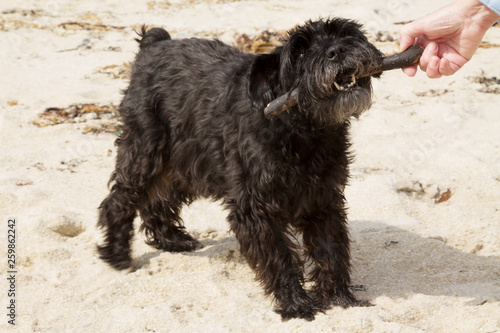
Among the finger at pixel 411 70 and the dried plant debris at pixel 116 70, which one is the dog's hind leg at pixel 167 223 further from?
the dried plant debris at pixel 116 70

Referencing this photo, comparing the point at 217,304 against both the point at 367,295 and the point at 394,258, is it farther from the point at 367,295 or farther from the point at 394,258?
the point at 394,258

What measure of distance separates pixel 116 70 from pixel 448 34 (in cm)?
502

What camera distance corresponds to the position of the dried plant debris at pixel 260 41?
8.30 metres

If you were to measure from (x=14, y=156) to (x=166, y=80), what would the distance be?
2.30 m

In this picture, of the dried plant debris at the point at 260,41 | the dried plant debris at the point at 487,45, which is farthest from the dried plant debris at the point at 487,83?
the dried plant debris at the point at 260,41

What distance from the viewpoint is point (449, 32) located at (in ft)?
13.0

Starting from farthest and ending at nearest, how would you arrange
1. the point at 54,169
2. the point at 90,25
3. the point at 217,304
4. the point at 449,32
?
the point at 90,25 → the point at 54,169 → the point at 217,304 → the point at 449,32

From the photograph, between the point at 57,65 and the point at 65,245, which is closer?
the point at 65,245

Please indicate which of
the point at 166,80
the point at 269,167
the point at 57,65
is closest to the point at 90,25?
the point at 57,65

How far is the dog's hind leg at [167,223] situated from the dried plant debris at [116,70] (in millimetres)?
2870

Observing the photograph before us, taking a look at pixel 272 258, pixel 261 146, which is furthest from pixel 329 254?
pixel 261 146

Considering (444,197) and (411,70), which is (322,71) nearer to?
(411,70)

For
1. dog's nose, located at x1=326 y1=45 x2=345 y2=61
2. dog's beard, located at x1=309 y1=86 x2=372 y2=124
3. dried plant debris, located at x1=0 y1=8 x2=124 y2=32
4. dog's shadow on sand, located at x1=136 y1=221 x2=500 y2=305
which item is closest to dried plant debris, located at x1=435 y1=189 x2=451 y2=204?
dog's shadow on sand, located at x1=136 y1=221 x2=500 y2=305

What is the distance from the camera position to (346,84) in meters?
3.80
